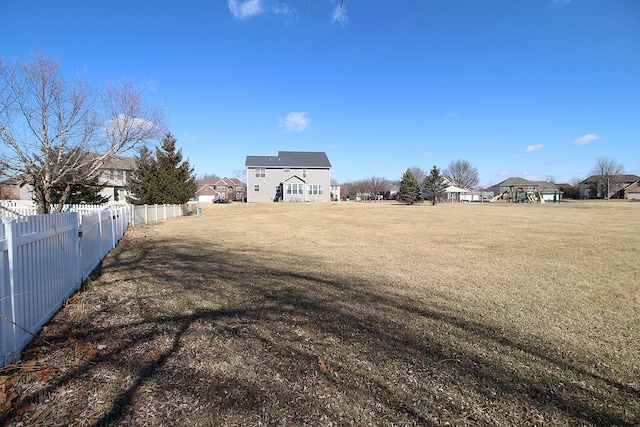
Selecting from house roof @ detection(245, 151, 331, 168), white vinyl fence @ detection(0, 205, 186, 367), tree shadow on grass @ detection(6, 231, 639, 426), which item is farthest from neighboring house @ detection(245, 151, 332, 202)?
tree shadow on grass @ detection(6, 231, 639, 426)

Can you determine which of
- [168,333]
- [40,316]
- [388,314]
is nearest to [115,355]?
[168,333]

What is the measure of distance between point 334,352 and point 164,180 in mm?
27764

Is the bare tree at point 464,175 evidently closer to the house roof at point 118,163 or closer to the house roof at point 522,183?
the house roof at point 522,183

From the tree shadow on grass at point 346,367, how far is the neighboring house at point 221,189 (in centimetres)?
8571

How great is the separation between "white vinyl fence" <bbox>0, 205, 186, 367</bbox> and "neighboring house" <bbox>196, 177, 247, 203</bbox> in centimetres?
8409

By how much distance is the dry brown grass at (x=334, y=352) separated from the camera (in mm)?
2434

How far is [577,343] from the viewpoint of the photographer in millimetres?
3693

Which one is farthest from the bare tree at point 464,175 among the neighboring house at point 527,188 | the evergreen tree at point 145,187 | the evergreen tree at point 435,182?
the evergreen tree at point 145,187

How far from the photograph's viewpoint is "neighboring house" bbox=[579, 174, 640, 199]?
7669 centimetres

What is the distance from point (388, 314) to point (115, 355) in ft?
10.8

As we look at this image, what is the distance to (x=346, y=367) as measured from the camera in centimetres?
304

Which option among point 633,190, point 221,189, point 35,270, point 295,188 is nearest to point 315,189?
point 295,188

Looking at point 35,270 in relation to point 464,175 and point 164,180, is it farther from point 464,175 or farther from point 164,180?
point 464,175

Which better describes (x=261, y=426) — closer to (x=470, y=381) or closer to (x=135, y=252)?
(x=470, y=381)
